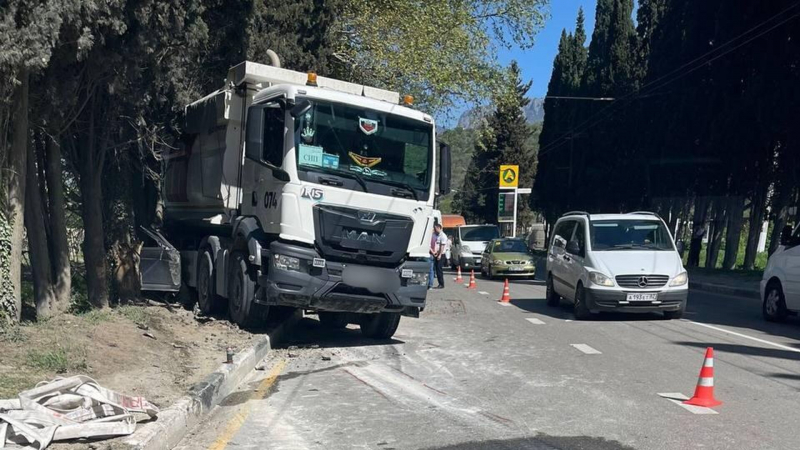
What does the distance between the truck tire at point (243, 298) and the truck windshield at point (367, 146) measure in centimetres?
189

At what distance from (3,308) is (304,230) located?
367 cm

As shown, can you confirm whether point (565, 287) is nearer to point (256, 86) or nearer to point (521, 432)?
point (256, 86)

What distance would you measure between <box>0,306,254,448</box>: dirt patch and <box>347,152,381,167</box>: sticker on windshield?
2.81m

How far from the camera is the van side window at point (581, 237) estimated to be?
14.7 meters

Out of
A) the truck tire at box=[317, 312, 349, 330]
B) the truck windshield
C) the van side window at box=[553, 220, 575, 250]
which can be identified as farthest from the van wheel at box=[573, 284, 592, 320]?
the truck windshield

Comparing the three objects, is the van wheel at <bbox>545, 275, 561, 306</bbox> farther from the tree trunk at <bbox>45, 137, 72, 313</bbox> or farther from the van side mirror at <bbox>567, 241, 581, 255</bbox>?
the tree trunk at <bbox>45, 137, 72, 313</bbox>

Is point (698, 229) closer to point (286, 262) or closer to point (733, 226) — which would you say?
point (733, 226)

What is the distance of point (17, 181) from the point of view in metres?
8.55

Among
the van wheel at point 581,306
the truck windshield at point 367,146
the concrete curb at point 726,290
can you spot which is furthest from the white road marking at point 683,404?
the concrete curb at point 726,290

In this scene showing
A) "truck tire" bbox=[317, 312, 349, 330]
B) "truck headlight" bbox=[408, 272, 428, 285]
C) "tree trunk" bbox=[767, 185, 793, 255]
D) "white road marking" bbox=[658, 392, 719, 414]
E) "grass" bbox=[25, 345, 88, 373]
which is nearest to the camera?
"white road marking" bbox=[658, 392, 719, 414]

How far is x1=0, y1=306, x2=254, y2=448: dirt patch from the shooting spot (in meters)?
7.23

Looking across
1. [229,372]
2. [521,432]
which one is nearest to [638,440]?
[521,432]

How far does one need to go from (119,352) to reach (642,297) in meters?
8.79

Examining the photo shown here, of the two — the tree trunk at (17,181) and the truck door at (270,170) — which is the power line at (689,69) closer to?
the truck door at (270,170)
